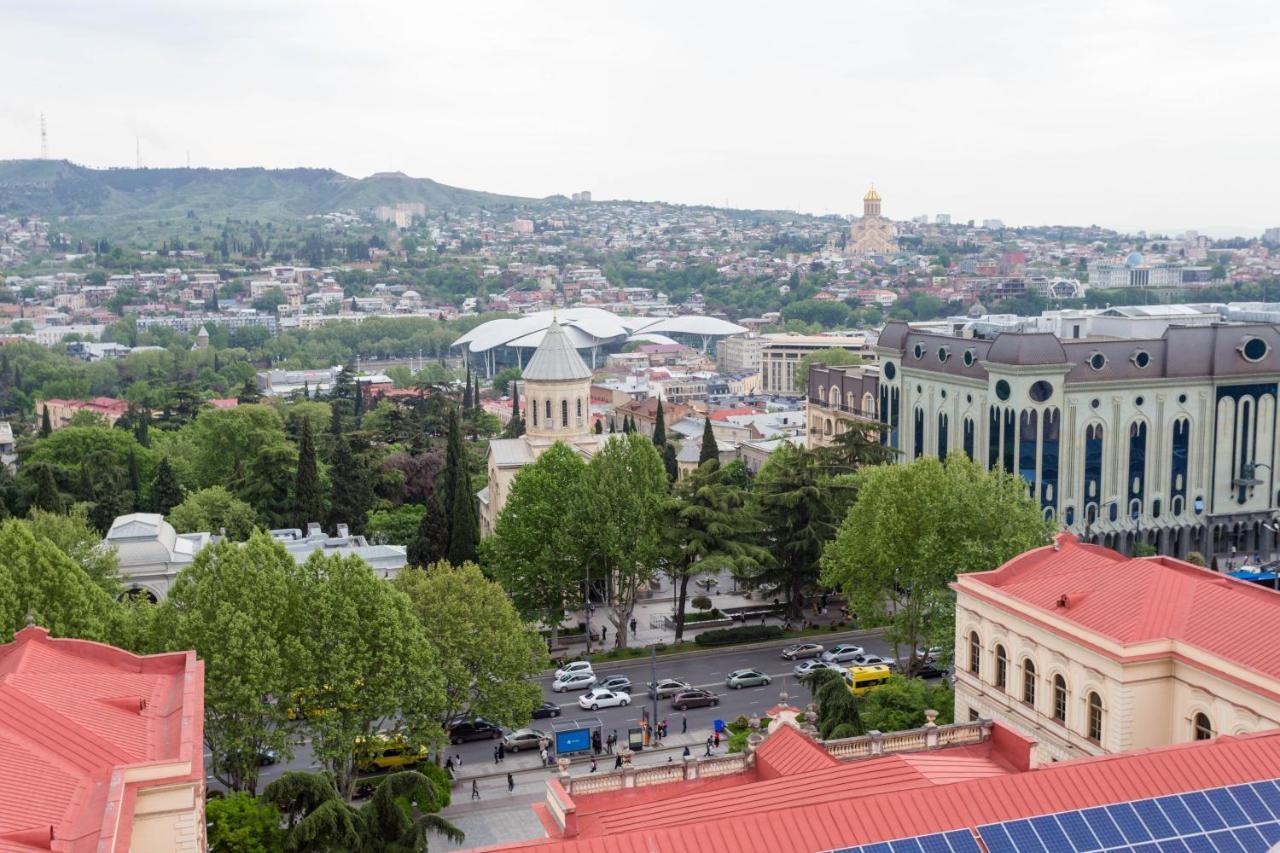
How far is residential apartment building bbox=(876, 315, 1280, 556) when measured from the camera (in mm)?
59281

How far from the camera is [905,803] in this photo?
17.7 metres

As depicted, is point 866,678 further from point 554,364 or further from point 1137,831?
point 1137,831

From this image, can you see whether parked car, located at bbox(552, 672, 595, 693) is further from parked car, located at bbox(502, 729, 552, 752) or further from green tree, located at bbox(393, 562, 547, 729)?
green tree, located at bbox(393, 562, 547, 729)

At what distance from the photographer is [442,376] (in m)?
156

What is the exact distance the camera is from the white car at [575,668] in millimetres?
44656

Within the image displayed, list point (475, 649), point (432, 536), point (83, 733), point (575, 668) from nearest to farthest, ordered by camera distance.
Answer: point (83, 733)
point (475, 649)
point (575, 668)
point (432, 536)

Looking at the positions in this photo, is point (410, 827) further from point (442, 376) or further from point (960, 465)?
point (442, 376)

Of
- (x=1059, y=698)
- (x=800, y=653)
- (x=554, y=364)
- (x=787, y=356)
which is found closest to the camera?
(x=1059, y=698)

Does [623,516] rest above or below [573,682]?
above

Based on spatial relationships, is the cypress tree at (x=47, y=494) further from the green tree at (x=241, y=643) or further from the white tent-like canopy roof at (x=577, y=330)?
the white tent-like canopy roof at (x=577, y=330)

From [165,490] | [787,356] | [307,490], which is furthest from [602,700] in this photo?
[787,356]

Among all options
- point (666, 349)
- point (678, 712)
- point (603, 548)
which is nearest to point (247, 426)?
point (603, 548)

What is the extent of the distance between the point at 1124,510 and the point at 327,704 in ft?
Answer: 141

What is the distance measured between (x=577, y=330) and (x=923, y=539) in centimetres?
14172
